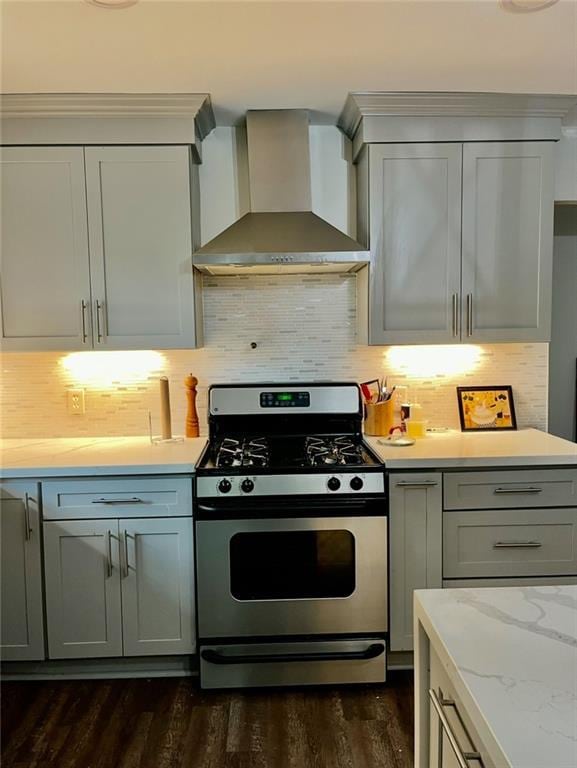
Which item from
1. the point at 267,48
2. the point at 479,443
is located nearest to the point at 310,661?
the point at 479,443

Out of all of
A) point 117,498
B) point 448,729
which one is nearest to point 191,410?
point 117,498

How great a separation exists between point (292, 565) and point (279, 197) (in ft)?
5.36

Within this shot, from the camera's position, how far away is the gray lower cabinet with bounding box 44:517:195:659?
2.24 m

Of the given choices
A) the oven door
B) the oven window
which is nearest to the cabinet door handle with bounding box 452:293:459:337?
the oven door

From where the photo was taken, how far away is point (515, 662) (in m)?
0.89

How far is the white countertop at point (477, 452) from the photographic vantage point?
223cm

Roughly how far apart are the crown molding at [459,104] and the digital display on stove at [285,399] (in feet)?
4.22

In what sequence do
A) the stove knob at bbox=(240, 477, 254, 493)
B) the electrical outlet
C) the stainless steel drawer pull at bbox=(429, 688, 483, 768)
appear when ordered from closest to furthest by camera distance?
the stainless steel drawer pull at bbox=(429, 688, 483, 768)
the stove knob at bbox=(240, 477, 254, 493)
the electrical outlet

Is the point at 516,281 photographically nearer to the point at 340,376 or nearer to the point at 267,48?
the point at 340,376

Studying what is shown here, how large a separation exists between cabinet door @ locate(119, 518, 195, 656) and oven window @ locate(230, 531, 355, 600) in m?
0.21

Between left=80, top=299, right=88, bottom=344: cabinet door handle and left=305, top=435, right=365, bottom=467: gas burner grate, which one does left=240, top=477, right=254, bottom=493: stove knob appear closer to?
left=305, top=435, right=365, bottom=467: gas burner grate

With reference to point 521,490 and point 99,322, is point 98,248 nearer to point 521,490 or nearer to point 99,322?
point 99,322

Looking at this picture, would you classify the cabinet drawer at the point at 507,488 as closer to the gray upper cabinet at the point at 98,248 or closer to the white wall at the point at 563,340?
the white wall at the point at 563,340

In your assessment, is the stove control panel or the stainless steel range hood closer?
the stove control panel
